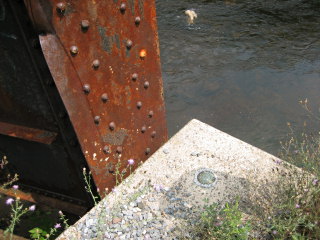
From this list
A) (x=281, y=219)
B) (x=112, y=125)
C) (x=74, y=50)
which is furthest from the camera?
(x=112, y=125)

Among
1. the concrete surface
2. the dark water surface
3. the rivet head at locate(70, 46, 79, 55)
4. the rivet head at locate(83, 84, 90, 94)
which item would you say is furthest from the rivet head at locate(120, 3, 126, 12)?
the dark water surface

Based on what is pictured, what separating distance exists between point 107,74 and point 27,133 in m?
0.70

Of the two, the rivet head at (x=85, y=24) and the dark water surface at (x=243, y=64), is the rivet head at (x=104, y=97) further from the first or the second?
the dark water surface at (x=243, y=64)

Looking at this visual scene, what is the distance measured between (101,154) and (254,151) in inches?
47.6

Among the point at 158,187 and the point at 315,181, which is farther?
the point at 158,187

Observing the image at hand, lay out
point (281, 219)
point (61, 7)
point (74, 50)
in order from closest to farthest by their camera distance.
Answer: point (61, 7) → point (74, 50) → point (281, 219)

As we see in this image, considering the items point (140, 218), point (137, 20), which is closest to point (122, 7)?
point (137, 20)

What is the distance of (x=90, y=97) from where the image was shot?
2.28 meters

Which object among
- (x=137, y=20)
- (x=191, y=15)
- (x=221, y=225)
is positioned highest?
(x=137, y=20)

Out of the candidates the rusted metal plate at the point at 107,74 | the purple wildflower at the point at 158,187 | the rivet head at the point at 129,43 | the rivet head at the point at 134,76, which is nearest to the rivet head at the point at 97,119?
the rusted metal plate at the point at 107,74

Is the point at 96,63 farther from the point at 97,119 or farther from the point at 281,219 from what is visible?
the point at 281,219

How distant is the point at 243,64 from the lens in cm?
588

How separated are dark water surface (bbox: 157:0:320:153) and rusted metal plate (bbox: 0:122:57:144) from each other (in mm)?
2750

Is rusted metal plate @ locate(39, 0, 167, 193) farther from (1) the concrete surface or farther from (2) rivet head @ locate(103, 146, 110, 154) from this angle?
(1) the concrete surface
